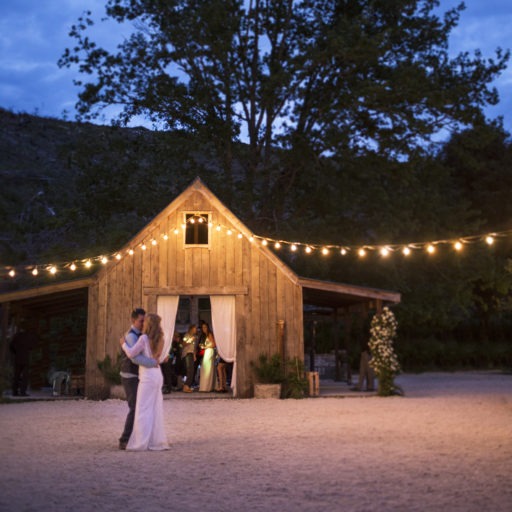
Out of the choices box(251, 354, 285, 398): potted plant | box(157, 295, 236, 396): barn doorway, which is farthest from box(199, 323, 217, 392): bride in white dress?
box(251, 354, 285, 398): potted plant

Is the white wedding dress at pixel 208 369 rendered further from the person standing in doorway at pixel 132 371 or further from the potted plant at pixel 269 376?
the person standing in doorway at pixel 132 371

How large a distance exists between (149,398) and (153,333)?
2.61ft

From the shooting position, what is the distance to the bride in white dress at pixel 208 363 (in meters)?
17.7

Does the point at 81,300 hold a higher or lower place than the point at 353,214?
lower

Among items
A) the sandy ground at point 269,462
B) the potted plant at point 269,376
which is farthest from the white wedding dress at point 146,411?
the potted plant at point 269,376

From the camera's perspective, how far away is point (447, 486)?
588cm

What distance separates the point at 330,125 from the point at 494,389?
1128 cm

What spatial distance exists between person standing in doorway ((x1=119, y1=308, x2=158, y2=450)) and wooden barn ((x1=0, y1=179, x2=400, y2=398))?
820 cm

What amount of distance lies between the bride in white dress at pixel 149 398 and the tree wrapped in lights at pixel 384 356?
9175 millimetres

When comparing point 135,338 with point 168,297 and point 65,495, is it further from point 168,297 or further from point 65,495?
point 168,297

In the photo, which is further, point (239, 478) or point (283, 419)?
point (283, 419)

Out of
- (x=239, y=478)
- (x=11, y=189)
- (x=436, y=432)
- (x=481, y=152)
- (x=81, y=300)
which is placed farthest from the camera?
(x=11, y=189)

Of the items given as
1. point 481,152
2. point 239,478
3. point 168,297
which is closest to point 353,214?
point 168,297

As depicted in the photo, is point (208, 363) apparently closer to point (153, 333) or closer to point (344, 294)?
point (344, 294)
